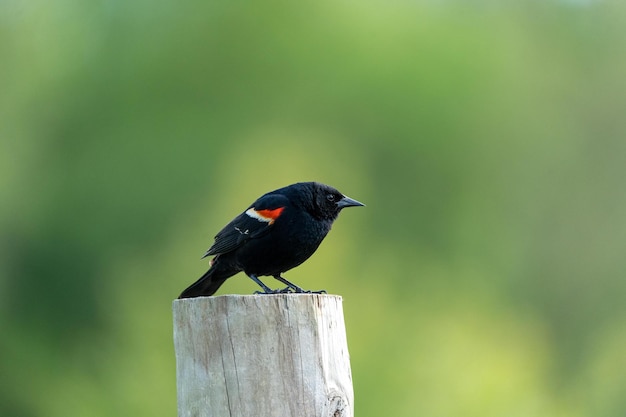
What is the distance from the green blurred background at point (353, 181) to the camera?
18.4m

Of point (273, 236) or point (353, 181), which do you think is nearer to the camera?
point (273, 236)

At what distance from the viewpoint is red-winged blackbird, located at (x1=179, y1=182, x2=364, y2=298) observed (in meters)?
5.46

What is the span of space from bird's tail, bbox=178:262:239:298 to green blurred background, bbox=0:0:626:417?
9.47m

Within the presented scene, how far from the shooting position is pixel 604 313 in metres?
24.3

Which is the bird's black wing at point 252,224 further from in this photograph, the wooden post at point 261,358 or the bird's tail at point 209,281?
the wooden post at point 261,358

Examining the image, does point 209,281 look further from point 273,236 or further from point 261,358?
point 261,358

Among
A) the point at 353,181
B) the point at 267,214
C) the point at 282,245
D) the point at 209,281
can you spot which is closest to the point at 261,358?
the point at 282,245

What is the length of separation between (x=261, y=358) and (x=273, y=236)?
2271 mm

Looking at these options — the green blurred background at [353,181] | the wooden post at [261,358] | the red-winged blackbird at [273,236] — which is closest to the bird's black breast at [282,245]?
the red-winged blackbird at [273,236]

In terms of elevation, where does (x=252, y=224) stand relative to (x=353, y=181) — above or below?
below

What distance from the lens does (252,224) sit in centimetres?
551

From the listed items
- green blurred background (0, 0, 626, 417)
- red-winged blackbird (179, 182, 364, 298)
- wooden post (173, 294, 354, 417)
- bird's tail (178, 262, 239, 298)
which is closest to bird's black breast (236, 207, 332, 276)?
red-winged blackbird (179, 182, 364, 298)

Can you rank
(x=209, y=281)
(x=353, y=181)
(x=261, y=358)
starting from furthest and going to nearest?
(x=353, y=181) < (x=209, y=281) < (x=261, y=358)

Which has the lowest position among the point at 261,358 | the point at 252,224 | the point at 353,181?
the point at 261,358
